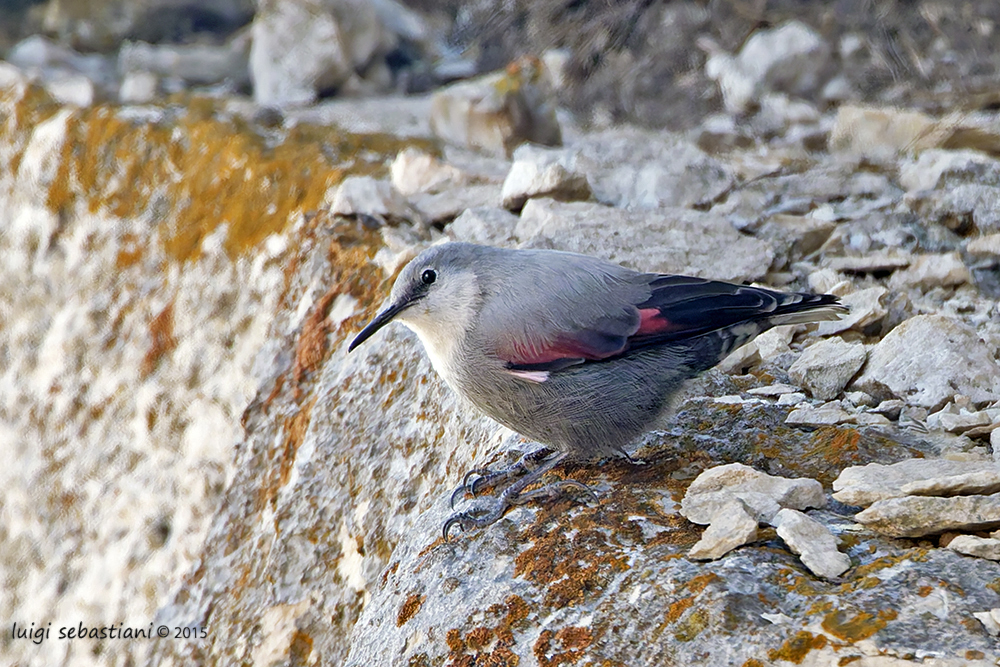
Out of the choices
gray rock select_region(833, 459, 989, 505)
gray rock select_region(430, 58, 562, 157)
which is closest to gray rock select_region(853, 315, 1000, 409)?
gray rock select_region(833, 459, 989, 505)

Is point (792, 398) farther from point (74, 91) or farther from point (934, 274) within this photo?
point (74, 91)

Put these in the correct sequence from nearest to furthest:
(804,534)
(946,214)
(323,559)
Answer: (804,534) < (323,559) < (946,214)

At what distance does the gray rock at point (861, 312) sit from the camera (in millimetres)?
3594

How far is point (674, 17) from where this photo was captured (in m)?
8.40

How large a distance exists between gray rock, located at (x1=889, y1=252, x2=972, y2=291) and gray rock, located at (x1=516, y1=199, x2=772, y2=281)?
0.57 m

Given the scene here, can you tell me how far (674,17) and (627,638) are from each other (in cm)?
718

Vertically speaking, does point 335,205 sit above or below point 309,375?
above

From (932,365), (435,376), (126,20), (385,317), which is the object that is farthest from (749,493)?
(126,20)

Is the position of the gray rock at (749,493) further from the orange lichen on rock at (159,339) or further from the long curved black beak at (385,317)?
the orange lichen on rock at (159,339)

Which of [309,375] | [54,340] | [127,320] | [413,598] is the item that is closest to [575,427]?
[413,598]

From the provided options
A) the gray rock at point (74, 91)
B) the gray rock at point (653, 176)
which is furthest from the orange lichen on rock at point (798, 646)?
the gray rock at point (74, 91)

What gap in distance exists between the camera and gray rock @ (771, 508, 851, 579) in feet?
7.48

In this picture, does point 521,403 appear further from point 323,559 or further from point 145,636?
point 145,636

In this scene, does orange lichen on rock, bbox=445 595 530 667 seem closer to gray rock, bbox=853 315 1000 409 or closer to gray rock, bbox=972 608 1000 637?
gray rock, bbox=972 608 1000 637
